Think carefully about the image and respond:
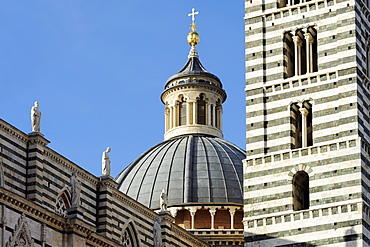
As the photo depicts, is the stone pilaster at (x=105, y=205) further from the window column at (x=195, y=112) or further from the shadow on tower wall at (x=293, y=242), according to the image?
the window column at (x=195, y=112)

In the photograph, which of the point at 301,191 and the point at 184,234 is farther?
the point at 184,234

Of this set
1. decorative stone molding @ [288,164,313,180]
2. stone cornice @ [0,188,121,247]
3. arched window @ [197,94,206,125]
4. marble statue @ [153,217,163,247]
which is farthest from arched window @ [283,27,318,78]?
arched window @ [197,94,206,125]

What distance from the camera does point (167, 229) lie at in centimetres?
3728

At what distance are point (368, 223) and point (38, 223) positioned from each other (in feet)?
30.1

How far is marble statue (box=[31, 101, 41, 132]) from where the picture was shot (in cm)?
3119

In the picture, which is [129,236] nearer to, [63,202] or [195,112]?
[63,202]

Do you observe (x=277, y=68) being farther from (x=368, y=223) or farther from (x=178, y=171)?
(x=178, y=171)

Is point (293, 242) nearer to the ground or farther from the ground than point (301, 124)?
nearer to the ground

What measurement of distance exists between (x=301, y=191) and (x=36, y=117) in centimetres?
791

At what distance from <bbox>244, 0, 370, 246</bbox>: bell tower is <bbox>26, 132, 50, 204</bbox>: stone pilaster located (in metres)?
6.24

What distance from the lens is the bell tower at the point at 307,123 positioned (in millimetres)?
33406

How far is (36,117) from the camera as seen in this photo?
103ft

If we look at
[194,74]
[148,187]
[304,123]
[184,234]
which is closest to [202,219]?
[148,187]

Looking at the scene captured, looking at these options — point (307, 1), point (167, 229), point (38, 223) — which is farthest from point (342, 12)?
point (38, 223)
